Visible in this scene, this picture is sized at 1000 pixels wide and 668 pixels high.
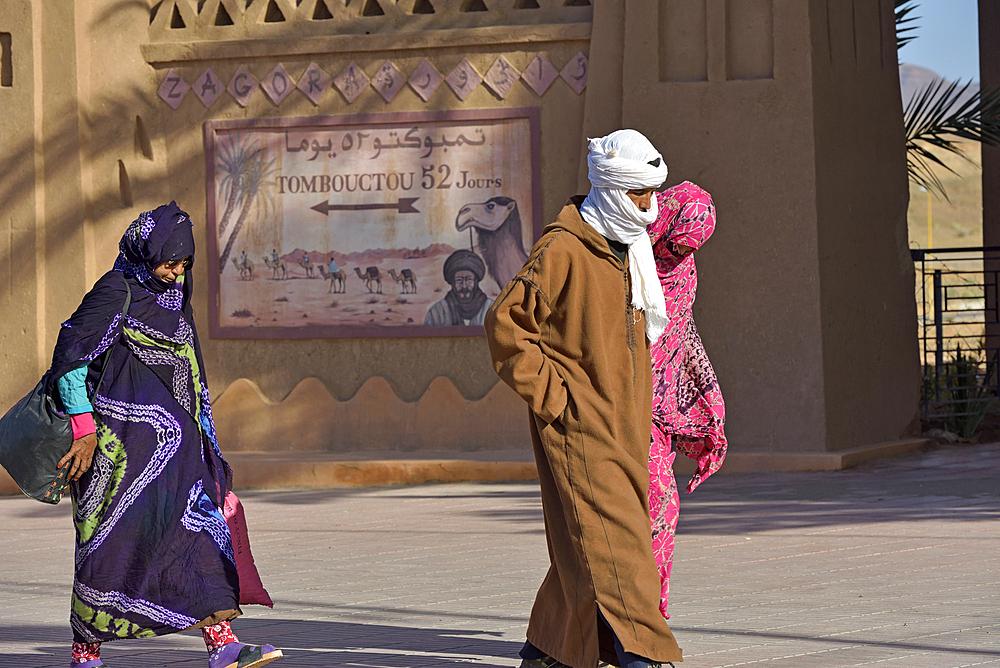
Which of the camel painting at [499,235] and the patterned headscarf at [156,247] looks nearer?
the patterned headscarf at [156,247]

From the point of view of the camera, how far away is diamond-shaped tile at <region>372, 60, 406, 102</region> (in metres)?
11.2

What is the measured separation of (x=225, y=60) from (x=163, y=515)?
23.6ft

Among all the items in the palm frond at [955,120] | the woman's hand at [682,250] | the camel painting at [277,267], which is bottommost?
the woman's hand at [682,250]

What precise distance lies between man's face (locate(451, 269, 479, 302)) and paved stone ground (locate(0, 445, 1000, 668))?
1543 mm

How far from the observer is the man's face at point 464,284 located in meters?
11.1

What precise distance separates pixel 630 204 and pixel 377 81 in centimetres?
713

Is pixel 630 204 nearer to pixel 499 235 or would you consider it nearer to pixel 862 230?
pixel 499 235

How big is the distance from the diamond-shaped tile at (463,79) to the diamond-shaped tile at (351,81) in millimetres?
728

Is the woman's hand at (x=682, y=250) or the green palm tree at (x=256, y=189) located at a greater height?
the green palm tree at (x=256, y=189)

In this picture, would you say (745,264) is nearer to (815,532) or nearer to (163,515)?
(815,532)

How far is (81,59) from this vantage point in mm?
11539

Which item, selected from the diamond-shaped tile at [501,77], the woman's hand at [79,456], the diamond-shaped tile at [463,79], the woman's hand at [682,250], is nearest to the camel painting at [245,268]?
the diamond-shaped tile at [463,79]

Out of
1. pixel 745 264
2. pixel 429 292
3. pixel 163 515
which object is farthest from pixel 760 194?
pixel 163 515

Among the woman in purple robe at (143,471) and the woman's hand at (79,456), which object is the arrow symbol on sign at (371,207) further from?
the woman's hand at (79,456)
